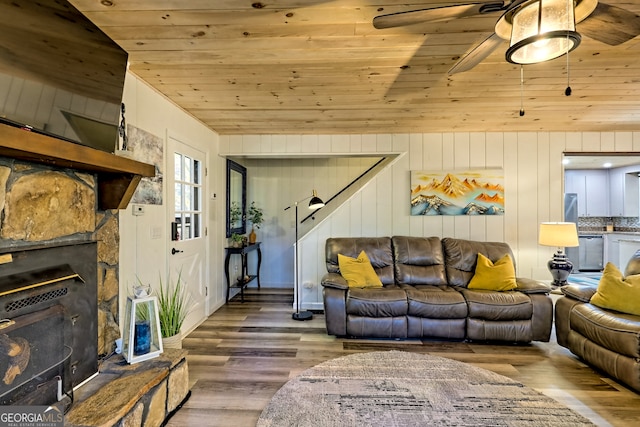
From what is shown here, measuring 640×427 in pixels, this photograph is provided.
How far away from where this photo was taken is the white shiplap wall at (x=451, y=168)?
4.09 m

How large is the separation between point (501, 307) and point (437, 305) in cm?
60

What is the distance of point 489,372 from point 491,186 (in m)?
2.52

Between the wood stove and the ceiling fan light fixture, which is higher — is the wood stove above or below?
below

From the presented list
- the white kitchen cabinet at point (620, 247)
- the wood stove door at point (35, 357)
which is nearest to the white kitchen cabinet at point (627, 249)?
the white kitchen cabinet at point (620, 247)

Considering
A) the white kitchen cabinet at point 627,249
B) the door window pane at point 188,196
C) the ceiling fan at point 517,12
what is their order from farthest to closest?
the white kitchen cabinet at point 627,249 < the door window pane at point 188,196 < the ceiling fan at point 517,12

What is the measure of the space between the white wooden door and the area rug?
169 cm

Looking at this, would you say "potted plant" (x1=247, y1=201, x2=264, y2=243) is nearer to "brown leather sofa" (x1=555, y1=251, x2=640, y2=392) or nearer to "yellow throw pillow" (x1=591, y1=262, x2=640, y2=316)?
"brown leather sofa" (x1=555, y1=251, x2=640, y2=392)

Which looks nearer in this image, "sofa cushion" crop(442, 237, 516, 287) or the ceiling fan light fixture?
the ceiling fan light fixture

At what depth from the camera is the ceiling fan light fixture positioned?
3.99 feet

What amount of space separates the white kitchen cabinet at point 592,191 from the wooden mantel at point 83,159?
8.36 metres

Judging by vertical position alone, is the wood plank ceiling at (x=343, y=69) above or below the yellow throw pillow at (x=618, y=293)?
above

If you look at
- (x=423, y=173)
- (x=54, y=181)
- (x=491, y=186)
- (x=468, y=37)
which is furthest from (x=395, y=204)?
(x=54, y=181)

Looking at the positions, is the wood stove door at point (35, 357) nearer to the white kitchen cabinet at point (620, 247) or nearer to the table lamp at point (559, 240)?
the table lamp at point (559, 240)

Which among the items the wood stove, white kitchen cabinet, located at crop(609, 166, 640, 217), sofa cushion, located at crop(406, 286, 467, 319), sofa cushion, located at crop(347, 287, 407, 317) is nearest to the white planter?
the wood stove
